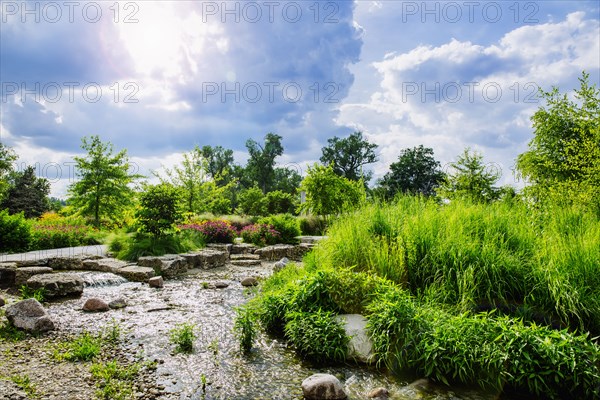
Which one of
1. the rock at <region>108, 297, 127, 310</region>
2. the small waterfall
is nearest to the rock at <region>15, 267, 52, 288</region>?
the small waterfall

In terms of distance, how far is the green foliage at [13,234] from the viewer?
1046 cm

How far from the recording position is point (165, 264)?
31.6 feet

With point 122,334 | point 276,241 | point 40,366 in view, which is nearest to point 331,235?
point 122,334

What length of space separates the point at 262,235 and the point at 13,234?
28.0 ft

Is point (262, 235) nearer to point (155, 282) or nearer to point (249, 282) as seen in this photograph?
point (249, 282)

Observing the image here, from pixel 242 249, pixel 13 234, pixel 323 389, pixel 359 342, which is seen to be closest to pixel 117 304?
pixel 359 342

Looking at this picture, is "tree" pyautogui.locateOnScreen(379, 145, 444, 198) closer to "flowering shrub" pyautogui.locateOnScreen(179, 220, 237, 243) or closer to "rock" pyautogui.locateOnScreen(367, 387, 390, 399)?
"flowering shrub" pyautogui.locateOnScreen(179, 220, 237, 243)

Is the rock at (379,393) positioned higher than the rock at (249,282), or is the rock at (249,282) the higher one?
the rock at (249,282)

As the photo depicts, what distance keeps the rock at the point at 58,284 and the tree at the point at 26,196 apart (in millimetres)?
27867

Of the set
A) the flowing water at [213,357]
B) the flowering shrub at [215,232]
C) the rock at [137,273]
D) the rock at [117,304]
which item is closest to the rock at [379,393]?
the flowing water at [213,357]

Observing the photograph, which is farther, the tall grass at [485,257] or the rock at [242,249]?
the rock at [242,249]

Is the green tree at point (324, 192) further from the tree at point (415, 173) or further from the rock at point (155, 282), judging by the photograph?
the tree at point (415, 173)

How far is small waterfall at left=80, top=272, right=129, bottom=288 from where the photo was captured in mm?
8008

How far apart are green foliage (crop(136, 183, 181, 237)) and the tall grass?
605cm
